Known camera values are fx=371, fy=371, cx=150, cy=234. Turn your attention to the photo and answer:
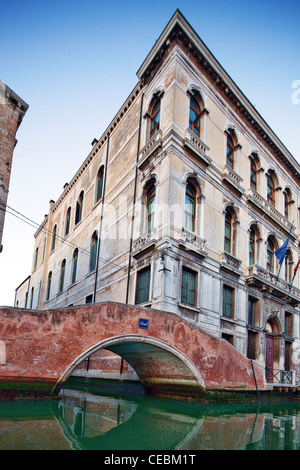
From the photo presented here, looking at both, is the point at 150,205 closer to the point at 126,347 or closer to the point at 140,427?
the point at 126,347

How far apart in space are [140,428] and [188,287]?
21.8 ft

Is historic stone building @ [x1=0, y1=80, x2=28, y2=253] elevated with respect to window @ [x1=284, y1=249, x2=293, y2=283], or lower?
elevated

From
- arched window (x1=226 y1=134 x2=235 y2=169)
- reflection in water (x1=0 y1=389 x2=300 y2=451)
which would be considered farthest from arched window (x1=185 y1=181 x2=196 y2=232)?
reflection in water (x1=0 y1=389 x2=300 y2=451)

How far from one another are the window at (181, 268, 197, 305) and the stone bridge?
233 cm

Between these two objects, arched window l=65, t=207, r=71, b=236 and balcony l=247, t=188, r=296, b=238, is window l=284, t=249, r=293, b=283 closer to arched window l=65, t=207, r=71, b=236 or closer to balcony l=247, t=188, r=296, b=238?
balcony l=247, t=188, r=296, b=238

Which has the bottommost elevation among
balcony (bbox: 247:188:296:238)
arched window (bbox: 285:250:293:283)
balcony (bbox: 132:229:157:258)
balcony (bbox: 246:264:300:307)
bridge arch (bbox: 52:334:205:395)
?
bridge arch (bbox: 52:334:205:395)

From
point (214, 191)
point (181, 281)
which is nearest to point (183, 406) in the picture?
point (181, 281)

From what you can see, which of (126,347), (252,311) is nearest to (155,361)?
(126,347)

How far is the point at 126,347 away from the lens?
1027cm

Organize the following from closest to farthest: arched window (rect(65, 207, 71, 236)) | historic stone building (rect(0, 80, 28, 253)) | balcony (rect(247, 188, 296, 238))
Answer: historic stone building (rect(0, 80, 28, 253)), balcony (rect(247, 188, 296, 238)), arched window (rect(65, 207, 71, 236))

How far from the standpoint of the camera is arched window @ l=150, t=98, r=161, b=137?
1496cm

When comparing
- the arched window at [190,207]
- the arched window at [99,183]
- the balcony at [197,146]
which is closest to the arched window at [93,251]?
the arched window at [99,183]

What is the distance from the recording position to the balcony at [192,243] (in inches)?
488
